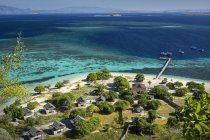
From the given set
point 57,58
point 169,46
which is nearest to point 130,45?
point 169,46

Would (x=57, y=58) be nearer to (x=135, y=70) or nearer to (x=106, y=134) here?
(x=135, y=70)

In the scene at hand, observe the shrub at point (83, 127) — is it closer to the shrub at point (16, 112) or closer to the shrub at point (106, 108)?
the shrub at point (106, 108)

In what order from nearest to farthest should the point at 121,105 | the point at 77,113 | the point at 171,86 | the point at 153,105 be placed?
the point at 77,113 → the point at 121,105 → the point at 153,105 → the point at 171,86

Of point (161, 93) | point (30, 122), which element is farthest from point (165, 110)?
point (30, 122)

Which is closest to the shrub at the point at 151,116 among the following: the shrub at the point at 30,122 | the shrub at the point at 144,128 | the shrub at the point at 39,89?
the shrub at the point at 144,128

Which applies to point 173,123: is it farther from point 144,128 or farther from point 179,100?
point 179,100

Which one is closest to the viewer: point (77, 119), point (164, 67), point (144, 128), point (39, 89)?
point (144, 128)
